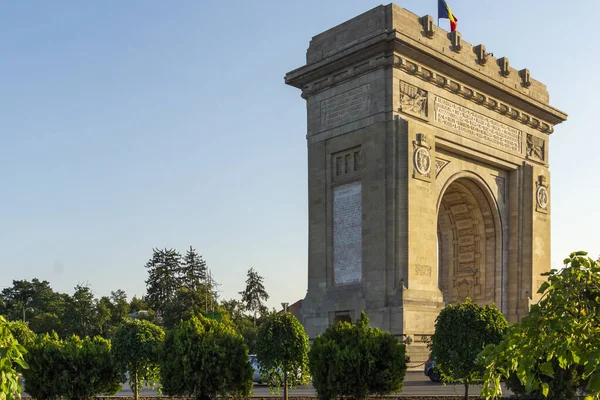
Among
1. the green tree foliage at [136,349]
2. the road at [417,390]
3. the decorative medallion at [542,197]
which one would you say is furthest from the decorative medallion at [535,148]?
the green tree foliage at [136,349]

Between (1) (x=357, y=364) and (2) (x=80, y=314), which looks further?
(2) (x=80, y=314)

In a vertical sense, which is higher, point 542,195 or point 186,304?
point 542,195

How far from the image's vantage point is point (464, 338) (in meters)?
16.9

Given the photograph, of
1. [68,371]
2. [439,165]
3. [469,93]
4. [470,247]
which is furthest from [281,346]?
[470,247]

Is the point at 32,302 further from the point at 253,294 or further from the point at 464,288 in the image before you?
the point at 464,288

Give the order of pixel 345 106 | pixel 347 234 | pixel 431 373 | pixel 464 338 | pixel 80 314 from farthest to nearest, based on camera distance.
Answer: pixel 80 314, pixel 345 106, pixel 347 234, pixel 431 373, pixel 464 338

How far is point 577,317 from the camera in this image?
233 inches

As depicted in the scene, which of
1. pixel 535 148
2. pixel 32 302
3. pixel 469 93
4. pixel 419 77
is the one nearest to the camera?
pixel 419 77

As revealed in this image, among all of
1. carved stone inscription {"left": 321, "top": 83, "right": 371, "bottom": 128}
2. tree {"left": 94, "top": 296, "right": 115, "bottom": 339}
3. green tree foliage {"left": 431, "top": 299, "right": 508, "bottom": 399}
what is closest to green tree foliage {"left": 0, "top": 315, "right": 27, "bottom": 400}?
green tree foliage {"left": 431, "top": 299, "right": 508, "bottom": 399}

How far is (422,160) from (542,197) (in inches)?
433

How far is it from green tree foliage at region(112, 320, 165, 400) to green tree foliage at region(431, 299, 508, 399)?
7.01 meters

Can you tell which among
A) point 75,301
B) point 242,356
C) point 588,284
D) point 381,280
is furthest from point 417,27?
point 75,301

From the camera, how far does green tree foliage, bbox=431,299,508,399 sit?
55.0 feet

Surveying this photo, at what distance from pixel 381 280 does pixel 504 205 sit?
1156 cm
